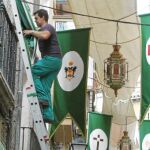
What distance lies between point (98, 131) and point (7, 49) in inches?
231

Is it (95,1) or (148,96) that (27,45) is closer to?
(148,96)

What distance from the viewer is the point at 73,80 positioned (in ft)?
38.3

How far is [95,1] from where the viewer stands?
1491 centimetres

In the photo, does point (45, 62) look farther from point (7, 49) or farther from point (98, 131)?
point (98, 131)

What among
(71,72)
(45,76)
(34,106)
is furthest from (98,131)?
(34,106)

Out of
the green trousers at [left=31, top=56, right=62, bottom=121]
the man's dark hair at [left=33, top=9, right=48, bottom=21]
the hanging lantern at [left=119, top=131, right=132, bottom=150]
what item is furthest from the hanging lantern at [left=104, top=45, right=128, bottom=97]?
the man's dark hair at [left=33, top=9, right=48, bottom=21]

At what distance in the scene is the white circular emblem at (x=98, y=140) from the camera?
17.2m

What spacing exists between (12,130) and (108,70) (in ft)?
11.9

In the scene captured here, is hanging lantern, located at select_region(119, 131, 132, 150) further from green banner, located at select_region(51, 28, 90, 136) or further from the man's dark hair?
the man's dark hair

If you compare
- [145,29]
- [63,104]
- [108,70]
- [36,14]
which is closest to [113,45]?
[108,70]

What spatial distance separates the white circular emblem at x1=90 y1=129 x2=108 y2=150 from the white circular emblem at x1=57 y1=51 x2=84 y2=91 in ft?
16.5

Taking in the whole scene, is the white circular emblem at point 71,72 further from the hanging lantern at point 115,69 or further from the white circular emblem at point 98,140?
the white circular emblem at point 98,140

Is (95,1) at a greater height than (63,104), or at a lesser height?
greater

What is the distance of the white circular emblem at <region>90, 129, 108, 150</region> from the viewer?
17.2m
